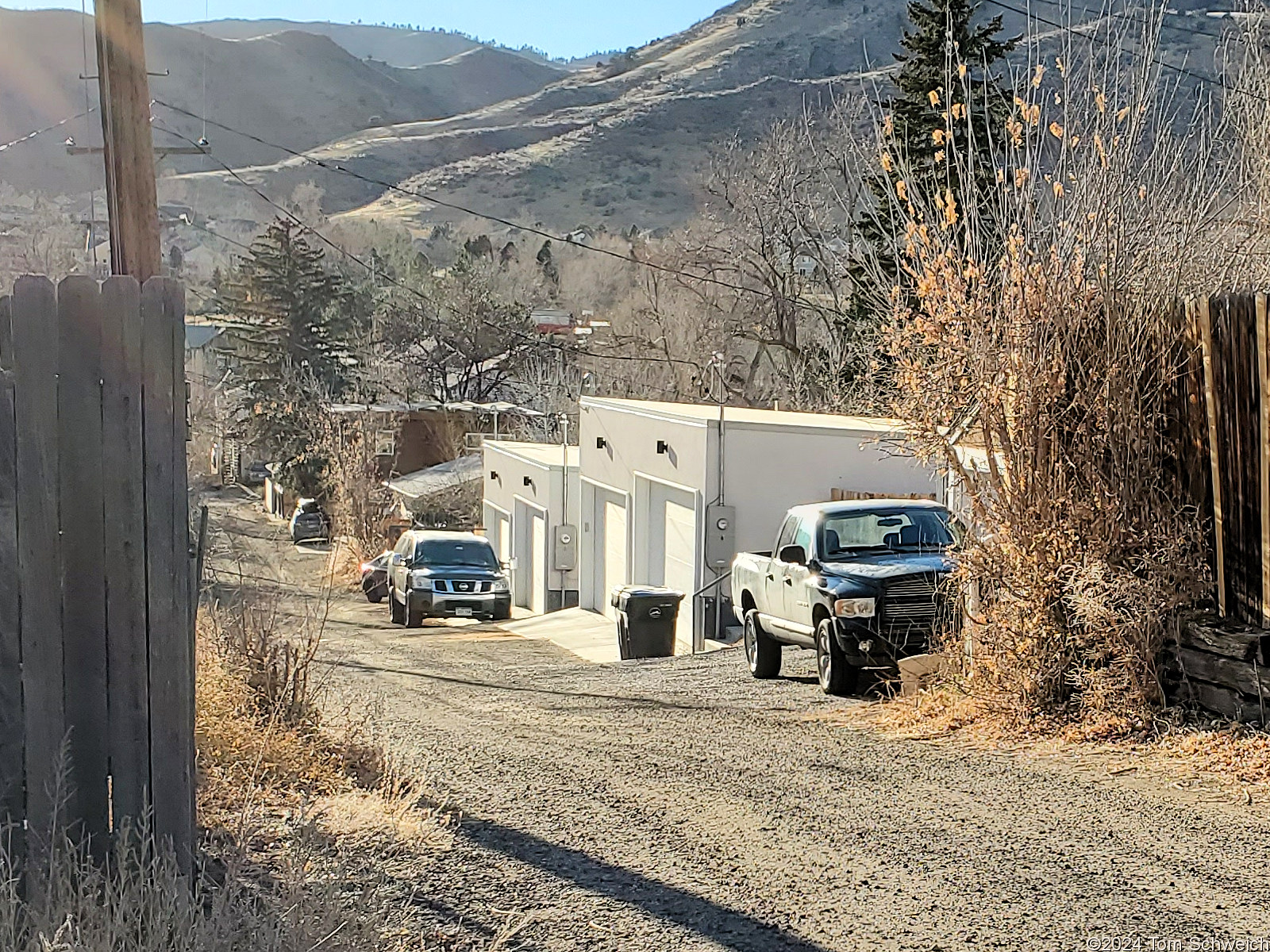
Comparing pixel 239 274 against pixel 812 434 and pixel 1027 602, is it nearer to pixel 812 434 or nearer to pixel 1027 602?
pixel 812 434

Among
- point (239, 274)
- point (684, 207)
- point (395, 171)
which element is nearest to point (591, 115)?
point (395, 171)

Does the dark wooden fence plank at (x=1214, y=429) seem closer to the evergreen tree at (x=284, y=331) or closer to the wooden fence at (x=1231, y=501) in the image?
the wooden fence at (x=1231, y=501)

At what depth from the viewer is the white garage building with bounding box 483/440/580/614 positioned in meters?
31.8

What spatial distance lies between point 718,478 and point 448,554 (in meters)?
8.96

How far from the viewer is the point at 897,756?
926cm

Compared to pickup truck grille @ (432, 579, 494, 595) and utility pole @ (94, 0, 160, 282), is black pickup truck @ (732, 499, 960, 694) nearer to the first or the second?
utility pole @ (94, 0, 160, 282)

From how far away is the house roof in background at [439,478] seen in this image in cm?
4706

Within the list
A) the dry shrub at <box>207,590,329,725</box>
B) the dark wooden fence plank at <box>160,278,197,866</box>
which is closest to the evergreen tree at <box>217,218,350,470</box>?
the dry shrub at <box>207,590,329,725</box>

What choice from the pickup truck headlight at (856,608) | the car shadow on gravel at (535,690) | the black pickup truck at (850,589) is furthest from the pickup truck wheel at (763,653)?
the pickup truck headlight at (856,608)

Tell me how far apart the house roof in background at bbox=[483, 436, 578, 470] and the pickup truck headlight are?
18871 mm

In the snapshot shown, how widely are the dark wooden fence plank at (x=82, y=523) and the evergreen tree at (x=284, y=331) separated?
183 feet

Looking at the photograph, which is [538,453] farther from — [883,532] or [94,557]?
[94,557]

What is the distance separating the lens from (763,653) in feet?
50.7

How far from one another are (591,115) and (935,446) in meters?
131
